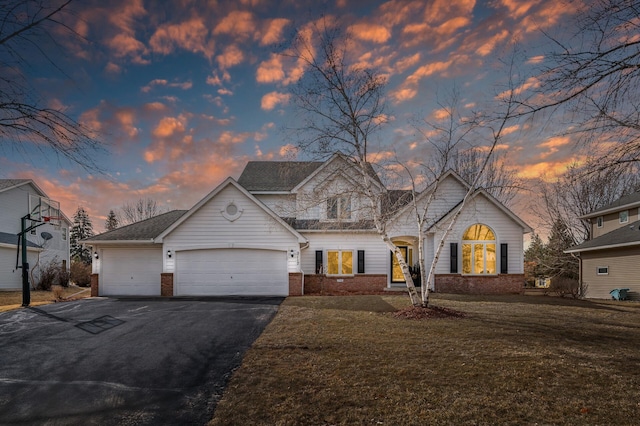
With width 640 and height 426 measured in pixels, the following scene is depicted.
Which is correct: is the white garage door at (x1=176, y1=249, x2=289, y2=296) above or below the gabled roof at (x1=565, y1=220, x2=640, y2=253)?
below

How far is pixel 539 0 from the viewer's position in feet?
18.2

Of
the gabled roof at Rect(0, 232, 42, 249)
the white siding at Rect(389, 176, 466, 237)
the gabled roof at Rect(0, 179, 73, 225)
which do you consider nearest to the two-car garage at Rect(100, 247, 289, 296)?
the white siding at Rect(389, 176, 466, 237)

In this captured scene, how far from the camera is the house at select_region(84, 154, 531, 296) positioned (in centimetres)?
1747

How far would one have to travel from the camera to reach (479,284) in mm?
18500

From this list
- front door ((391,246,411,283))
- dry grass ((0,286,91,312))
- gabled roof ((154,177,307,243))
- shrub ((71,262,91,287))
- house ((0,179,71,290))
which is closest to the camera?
dry grass ((0,286,91,312))

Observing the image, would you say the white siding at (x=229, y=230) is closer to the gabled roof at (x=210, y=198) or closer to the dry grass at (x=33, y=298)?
the gabled roof at (x=210, y=198)

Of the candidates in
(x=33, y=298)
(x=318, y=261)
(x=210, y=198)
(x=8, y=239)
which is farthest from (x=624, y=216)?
(x=8, y=239)

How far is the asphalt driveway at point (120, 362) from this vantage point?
509cm

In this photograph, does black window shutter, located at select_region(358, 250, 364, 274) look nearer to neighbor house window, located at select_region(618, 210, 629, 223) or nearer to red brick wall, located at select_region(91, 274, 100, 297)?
red brick wall, located at select_region(91, 274, 100, 297)

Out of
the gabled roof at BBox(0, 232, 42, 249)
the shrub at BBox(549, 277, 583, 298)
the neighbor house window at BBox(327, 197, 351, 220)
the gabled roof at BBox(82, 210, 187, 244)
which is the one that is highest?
the neighbor house window at BBox(327, 197, 351, 220)

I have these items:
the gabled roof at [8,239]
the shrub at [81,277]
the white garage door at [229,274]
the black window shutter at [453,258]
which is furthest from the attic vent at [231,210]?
the shrub at [81,277]

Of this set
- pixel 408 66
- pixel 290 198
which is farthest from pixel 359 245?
pixel 408 66

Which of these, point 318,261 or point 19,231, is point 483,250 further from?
point 19,231

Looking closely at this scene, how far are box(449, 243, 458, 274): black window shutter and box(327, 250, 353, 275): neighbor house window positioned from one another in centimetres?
540
